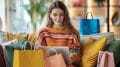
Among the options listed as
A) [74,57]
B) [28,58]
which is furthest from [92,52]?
[28,58]

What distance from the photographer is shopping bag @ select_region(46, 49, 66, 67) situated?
2.15m

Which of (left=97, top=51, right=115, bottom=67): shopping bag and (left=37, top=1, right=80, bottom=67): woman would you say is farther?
(left=37, top=1, right=80, bottom=67): woman

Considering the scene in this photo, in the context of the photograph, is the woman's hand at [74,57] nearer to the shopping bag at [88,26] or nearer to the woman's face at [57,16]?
the woman's face at [57,16]

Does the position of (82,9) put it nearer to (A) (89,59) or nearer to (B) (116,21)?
(B) (116,21)

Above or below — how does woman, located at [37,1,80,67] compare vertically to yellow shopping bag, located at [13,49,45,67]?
above

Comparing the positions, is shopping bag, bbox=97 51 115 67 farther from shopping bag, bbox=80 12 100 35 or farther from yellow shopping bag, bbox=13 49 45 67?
shopping bag, bbox=80 12 100 35

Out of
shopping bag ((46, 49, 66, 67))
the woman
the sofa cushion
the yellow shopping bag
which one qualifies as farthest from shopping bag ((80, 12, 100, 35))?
the yellow shopping bag

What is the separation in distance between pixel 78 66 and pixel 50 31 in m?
0.44

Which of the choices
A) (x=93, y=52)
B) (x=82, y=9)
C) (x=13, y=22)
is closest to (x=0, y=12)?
(x=13, y=22)

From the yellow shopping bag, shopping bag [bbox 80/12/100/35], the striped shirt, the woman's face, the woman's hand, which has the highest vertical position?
the woman's face

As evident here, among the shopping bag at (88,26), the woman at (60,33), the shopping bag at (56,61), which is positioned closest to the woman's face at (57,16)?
the woman at (60,33)

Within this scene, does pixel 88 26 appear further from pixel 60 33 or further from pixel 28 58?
pixel 28 58

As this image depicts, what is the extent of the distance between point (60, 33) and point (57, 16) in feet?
0.56

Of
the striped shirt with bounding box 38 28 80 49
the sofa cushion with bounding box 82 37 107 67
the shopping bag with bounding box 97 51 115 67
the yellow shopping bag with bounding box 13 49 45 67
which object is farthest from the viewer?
the striped shirt with bounding box 38 28 80 49
